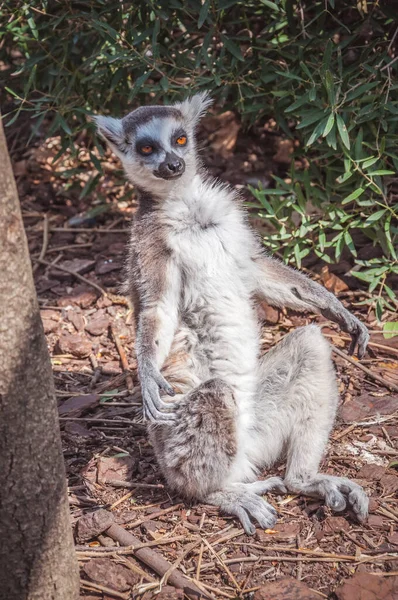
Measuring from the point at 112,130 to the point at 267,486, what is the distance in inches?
88.4

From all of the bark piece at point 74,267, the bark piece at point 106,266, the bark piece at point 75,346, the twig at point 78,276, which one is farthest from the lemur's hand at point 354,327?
the bark piece at point 74,267

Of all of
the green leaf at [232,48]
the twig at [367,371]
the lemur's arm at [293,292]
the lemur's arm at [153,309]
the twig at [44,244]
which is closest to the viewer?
the lemur's arm at [153,309]

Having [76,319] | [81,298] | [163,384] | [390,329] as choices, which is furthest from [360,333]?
[81,298]

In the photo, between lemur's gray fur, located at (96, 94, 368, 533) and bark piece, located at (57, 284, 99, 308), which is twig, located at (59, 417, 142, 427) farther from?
bark piece, located at (57, 284, 99, 308)

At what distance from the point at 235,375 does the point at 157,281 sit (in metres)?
0.64

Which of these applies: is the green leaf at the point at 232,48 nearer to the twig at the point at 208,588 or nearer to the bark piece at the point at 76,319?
the bark piece at the point at 76,319

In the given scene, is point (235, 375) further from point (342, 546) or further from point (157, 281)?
point (342, 546)

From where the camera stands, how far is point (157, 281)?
402 centimetres

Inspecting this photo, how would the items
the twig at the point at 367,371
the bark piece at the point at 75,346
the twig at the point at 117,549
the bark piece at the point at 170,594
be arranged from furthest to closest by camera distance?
the bark piece at the point at 75,346
the twig at the point at 367,371
the twig at the point at 117,549
the bark piece at the point at 170,594

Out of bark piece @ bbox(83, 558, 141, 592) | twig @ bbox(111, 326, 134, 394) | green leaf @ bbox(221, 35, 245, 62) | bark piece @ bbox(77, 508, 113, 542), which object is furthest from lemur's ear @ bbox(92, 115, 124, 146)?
bark piece @ bbox(83, 558, 141, 592)

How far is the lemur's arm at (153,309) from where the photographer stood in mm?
3805

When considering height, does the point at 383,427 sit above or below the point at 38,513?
below

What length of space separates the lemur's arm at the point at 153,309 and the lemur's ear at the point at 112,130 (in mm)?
835

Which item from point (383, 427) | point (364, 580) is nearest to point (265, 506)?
point (364, 580)
